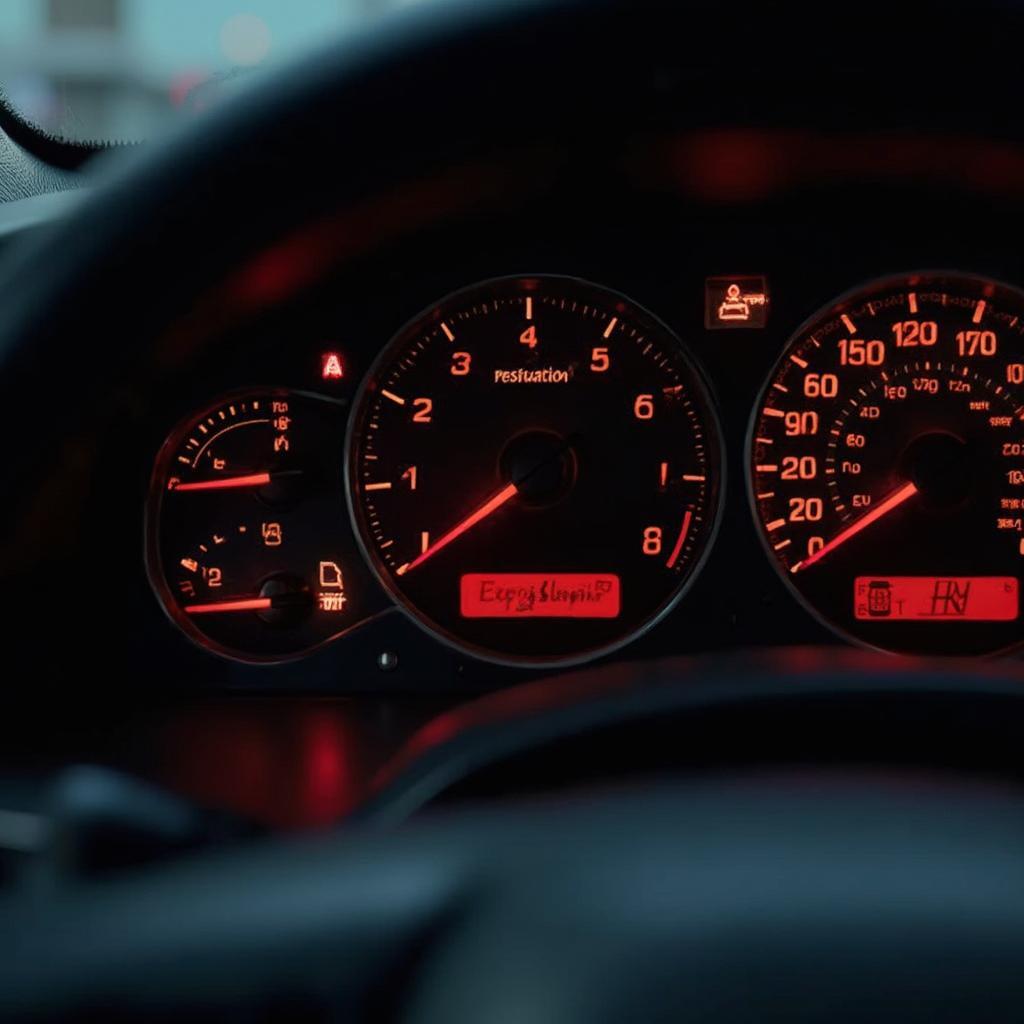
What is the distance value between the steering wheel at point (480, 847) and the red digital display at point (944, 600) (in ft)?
5.87

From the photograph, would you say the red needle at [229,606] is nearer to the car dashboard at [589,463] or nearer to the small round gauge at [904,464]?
the car dashboard at [589,463]

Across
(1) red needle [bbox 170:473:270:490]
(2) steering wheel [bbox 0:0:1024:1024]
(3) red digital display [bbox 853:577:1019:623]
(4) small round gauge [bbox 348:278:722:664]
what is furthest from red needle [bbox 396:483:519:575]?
(2) steering wheel [bbox 0:0:1024:1024]

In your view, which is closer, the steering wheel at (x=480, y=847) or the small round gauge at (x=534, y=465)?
the steering wheel at (x=480, y=847)

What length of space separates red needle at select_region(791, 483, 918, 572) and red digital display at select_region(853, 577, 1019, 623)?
0.10m

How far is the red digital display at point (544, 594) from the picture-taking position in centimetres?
268

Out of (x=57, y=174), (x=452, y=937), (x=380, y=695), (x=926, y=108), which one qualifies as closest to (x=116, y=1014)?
(x=452, y=937)

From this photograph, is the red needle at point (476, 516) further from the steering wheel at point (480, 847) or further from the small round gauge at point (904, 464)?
the steering wheel at point (480, 847)

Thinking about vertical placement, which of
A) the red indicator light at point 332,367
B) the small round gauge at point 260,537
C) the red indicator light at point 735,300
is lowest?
the small round gauge at point 260,537

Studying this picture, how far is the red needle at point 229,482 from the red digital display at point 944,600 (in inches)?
41.4

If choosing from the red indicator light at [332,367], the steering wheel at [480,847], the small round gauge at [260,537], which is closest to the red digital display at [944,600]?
the small round gauge at [260,537]

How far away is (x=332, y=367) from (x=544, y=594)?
54 cm

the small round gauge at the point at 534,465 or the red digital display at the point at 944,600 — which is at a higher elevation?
the small round gauge at the point at 534,465

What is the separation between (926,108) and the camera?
948 millimetres

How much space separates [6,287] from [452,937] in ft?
1.44
